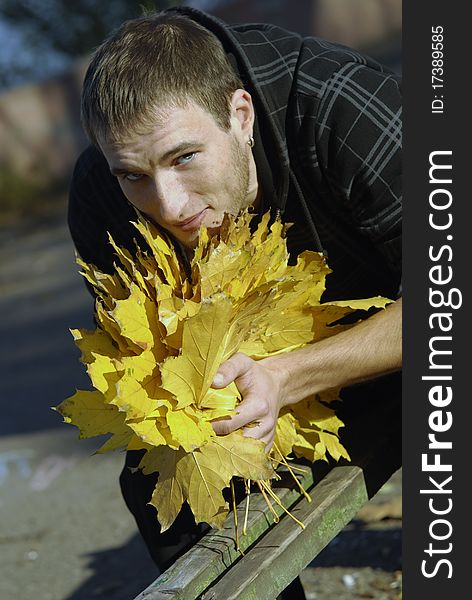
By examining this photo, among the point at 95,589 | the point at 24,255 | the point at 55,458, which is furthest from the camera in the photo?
the point at 24,255

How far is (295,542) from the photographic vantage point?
2.14 metres

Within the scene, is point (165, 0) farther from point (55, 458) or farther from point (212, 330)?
point (212, 330)

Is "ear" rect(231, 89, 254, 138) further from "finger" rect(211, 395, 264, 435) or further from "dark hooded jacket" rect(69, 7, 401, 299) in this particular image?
"finger" rect(211, 395, 264, 435)

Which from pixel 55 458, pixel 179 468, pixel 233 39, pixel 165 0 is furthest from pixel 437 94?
pixel 165 0

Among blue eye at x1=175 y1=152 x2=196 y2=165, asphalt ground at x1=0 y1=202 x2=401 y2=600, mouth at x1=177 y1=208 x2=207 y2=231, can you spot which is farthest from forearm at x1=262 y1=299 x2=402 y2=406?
asphalt ground at x1=0 y1=202 x2=401 y2=600

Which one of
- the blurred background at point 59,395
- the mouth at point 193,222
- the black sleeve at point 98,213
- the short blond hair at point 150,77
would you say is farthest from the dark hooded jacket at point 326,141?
the blurred background at point 59,395

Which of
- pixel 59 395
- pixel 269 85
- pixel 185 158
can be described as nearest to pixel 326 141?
pixel 269 85

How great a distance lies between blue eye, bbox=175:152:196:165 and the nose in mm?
31

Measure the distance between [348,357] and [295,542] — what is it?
45 centimetres

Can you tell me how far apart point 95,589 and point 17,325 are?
469cm

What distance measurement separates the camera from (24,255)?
441 inches

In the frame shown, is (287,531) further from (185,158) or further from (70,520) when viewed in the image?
(70,520)

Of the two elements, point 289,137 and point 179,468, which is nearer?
point 179,468

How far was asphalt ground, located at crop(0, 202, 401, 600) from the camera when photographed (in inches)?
133
